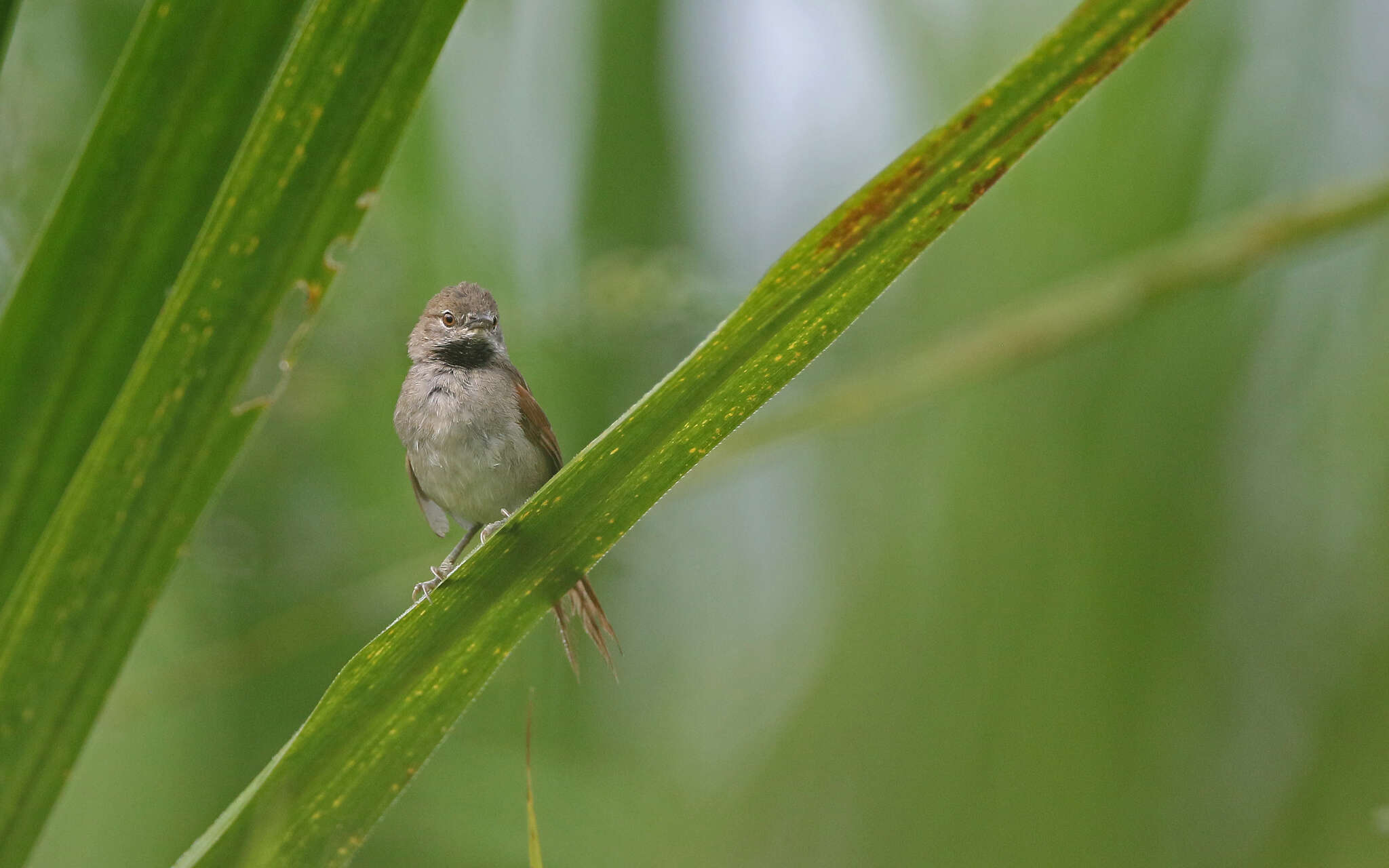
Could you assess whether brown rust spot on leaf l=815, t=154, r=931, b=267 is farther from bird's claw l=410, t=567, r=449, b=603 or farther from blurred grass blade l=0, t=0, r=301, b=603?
bird's claw l=410, t=567, r=449, b=603

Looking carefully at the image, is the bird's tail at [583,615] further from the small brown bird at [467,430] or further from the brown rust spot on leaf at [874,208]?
the brown rust spot on leaf at [874,208]

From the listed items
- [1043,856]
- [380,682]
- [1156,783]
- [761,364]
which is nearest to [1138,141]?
[1156,783]

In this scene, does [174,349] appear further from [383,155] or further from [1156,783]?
[1156,783]

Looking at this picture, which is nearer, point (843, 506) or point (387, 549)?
point (387, 549)

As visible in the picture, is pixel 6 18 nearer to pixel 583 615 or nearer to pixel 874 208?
pixel 874 208

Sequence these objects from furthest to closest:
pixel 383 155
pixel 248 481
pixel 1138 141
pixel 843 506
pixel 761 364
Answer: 1. pixel 843 506
2. pixel 248 481
3. pixel 1138 141
4. pixel 383 155
5. pixel 761 364

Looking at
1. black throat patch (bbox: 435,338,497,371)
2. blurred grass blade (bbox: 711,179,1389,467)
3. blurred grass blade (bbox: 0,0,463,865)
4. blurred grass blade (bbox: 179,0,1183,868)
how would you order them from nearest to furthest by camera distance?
blurred grass blade (bbox: 179,0,1183,868)
blurred grass blade (bbox: 0,0,463,865)
blurred grass blade (bbox: 711,179,1389,467)
black throat patch (bbox: 435,338,497,371)

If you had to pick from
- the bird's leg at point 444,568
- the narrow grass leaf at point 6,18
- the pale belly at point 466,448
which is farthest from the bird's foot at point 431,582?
→ the narrow grass leaf at point 6,18

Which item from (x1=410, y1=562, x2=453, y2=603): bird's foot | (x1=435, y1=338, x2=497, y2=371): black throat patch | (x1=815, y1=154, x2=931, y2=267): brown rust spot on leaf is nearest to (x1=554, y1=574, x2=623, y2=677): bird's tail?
(x1=410, y1=562, x2=453, y2=603): bird's foot
